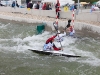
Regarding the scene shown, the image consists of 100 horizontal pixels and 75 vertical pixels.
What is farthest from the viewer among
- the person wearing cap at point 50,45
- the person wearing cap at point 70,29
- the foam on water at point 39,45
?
the person wearing cap at point 70,29

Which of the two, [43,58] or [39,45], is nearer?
[43,58]

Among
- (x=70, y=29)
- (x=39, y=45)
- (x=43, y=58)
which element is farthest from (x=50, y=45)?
(x=70, y=29)

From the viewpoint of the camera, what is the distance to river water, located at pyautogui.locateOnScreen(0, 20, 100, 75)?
35.4 feet

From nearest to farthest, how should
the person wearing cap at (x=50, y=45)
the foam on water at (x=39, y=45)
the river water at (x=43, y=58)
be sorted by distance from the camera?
the river water at (x=43, y=58) → the foam on water at (x=39, y=45) → the person wearing cap at (x=50, y=45)

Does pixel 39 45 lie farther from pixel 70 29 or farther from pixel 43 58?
pixel 43 58

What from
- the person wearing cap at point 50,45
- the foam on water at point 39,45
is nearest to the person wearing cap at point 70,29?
the foam on water at point 39,45

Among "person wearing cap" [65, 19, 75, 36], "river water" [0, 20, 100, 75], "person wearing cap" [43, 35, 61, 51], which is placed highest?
"person wearing cap" [65, 19, 75, 36]

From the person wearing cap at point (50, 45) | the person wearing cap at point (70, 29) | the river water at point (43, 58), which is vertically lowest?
the river water at point (43, 58)

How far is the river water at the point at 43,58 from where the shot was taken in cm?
1080

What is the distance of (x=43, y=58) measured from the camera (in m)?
12.8

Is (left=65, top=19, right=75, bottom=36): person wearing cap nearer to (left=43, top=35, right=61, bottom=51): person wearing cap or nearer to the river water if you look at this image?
the river water

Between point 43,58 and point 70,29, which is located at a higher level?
point 70,29

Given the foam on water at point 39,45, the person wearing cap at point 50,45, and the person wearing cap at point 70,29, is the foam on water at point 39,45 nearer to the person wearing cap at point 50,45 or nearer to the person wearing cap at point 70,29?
the person wearing cap at point 70,29

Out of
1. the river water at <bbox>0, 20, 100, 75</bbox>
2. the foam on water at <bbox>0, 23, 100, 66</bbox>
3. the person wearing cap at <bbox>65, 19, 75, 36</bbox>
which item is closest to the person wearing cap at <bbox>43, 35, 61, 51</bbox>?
the river water at <bbox>0, 20, 100, 75</bbox>
